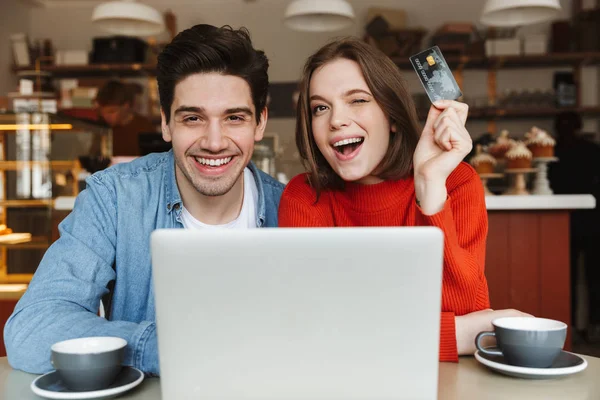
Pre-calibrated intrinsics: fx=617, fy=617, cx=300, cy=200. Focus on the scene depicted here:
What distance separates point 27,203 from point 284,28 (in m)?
3.49

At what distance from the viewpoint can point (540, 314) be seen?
3010 millimetres

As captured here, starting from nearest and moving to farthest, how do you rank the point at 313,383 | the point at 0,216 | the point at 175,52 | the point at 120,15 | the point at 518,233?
the point at 313,383 → the point at 175,52 → the point at 0,216 → the point at 518,233 → the point at 120,15

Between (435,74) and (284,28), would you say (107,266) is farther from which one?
(284,28)

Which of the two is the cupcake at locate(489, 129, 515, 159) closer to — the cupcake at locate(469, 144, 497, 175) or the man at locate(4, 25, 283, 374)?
the cupcake at locate(469, 144, 497, 175)

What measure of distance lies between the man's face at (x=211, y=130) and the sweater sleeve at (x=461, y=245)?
48 centimetres

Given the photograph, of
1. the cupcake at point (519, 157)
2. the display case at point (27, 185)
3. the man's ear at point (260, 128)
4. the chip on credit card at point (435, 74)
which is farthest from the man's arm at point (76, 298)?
the cupcake at point (519, 157)

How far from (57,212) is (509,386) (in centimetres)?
266

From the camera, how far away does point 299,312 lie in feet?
2.35

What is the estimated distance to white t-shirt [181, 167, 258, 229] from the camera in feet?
5.21

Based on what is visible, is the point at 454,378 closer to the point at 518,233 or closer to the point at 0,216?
the point at 518,233

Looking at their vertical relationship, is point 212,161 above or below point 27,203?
above

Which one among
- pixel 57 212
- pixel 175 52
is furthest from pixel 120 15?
pixel 175 52

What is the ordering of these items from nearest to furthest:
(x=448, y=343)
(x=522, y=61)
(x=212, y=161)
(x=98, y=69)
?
(x=448, y=343) → (x=212, y=161) → (x=522, y=61) → (x=98, y=69)

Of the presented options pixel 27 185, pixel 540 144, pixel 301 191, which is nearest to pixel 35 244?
pixel 27 185
